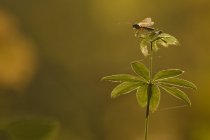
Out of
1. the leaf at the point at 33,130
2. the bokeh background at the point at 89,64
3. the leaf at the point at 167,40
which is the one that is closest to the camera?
the leaf at the point at 167,40

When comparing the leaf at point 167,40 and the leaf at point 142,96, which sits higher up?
the leaf at point 167,40

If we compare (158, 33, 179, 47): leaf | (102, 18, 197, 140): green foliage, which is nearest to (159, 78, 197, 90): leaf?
(102, 18, 197, 140): green foliage

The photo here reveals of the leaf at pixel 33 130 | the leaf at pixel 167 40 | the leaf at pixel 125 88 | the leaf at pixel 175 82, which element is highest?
the leaf at pixel 167 40

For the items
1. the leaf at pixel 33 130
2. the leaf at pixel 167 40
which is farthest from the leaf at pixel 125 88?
the leaf at pixel 33 130

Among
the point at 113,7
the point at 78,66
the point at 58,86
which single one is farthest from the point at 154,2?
the point at 58,86

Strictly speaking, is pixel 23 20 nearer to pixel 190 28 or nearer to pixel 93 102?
pixel 93 102

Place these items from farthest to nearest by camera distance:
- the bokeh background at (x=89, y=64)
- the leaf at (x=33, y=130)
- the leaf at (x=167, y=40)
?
the bokeh background at (x=89, y=64), the leaf at (x=33, y=130), the leaf at (x=167, y=40)

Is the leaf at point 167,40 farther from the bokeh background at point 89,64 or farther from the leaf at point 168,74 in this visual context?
the bokeh background at point 89,64
